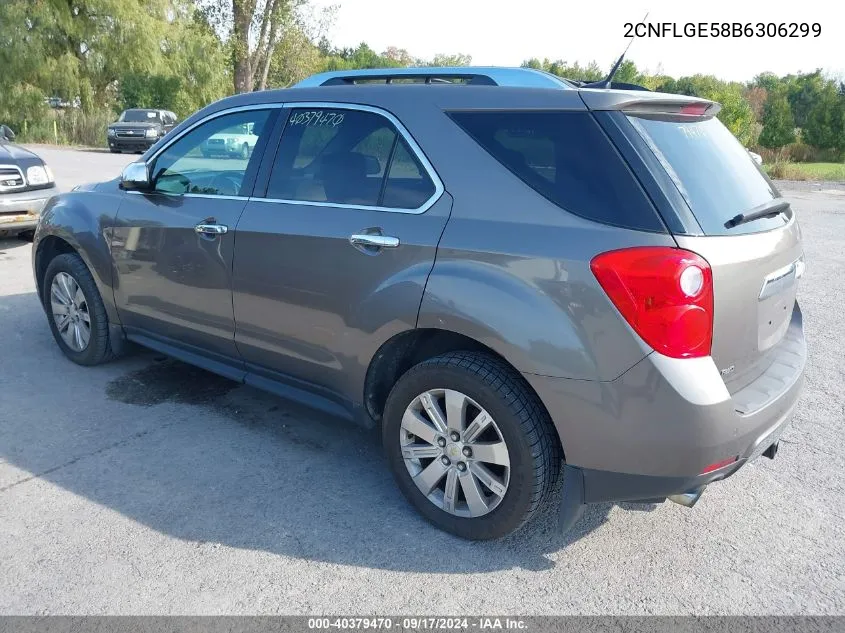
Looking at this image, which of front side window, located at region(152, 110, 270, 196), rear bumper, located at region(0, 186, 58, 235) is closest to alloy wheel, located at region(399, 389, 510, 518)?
front side window, located at region(152, 110, 270, 196)

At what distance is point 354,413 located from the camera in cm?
349

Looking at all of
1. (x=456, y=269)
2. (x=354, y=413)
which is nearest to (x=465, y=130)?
(x=456, y=269)

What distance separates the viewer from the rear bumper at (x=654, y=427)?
2.52m

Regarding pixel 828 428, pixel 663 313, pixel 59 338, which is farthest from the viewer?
pixel 59 338

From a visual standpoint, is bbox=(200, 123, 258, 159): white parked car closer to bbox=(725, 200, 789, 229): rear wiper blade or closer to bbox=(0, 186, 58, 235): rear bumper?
bbox=(725, 200, 789, 229): rear wiper blade

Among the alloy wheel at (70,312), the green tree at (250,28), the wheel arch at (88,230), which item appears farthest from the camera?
the green tree at (250,28)

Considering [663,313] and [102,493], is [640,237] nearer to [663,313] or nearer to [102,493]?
[663,313]

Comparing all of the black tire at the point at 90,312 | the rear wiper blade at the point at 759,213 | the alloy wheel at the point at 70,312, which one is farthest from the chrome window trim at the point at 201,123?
the rear wiper blade at the point at 759,213

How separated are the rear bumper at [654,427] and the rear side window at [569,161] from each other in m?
0.54

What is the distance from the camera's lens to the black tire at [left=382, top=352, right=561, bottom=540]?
2.80 m

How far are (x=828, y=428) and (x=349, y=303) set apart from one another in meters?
2.90

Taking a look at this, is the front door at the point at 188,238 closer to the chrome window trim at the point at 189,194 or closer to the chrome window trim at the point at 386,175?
the chrome window trim at the point at 189,194

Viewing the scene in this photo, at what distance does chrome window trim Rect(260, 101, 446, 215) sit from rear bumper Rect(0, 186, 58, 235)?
5803 mm

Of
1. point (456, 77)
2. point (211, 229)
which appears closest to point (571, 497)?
point (456, 77)
